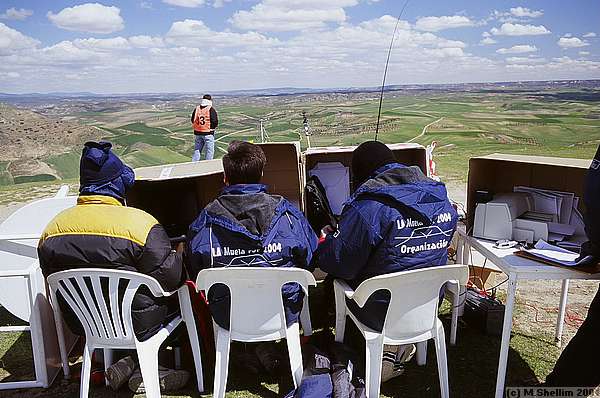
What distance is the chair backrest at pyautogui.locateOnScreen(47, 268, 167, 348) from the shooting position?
7.44 ft

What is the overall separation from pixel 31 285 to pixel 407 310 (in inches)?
84.0

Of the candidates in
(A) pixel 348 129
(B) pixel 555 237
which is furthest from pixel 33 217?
(A) pixel 348 129

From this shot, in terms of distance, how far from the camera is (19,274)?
2.70 meters

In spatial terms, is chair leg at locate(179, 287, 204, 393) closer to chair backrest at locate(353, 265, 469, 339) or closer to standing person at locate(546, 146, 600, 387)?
chair backrest at locate(353, 265, 469, 339)

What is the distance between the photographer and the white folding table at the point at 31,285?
2.74 m

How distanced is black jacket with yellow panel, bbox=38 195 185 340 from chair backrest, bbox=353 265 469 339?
1006 millimetres

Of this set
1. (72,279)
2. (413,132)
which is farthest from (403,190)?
(413,132)

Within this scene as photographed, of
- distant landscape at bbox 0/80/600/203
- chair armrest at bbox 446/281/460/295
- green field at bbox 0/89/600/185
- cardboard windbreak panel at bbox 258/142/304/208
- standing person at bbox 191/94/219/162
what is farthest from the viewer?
green field at bbox 0/89/600/185

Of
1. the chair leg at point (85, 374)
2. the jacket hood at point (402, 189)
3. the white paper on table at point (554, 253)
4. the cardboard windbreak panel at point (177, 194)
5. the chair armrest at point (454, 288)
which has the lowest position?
the chair leg at point (85, 374)

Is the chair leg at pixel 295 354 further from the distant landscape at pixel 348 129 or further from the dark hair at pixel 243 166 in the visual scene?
the distant landscape at pixel 348 129

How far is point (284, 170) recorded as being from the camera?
3494mm

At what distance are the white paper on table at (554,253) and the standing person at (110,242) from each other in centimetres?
192

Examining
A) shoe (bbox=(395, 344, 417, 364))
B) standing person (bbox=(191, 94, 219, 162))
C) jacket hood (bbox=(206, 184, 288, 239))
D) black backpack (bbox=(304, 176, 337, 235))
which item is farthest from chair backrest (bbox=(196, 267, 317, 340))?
standing person (bbox=(191, 94, 219, 162))

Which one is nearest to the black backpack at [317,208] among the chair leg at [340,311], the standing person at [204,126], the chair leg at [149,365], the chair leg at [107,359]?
the chair leg at [340,311]
